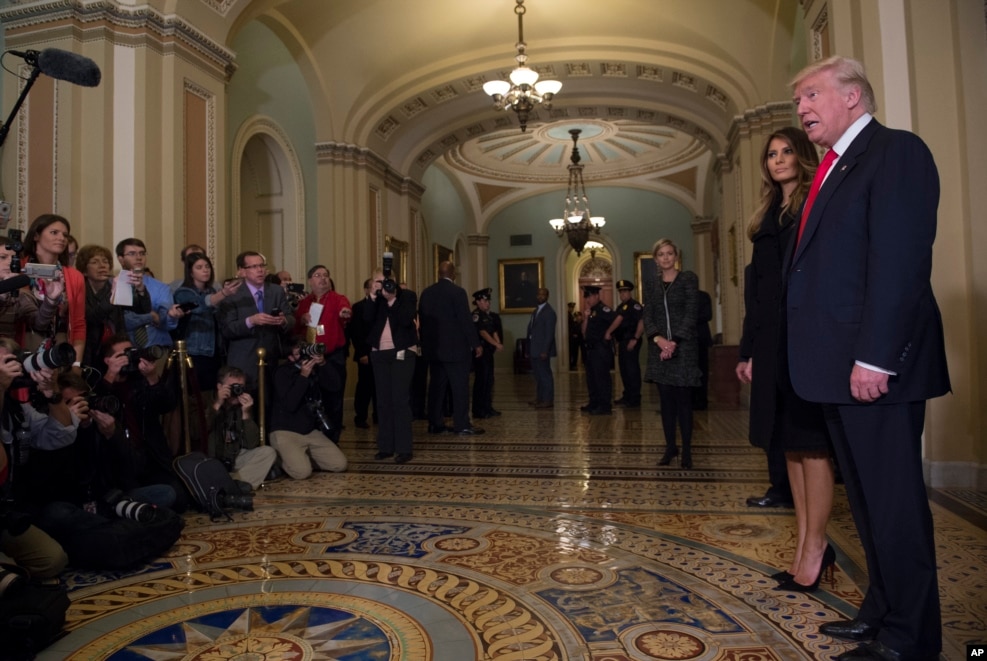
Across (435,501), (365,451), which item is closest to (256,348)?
(365,451)

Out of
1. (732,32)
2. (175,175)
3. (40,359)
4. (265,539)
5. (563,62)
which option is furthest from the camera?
(563,62)

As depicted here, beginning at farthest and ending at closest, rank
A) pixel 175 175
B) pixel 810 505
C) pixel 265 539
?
pixel 175 175
pixel 265 539
pixel 810 505

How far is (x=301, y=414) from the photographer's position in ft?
14.2

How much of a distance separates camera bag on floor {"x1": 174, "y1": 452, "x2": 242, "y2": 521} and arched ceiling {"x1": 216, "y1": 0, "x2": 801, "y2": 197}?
4.10 metres

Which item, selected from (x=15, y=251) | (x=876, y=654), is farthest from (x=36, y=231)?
(x=876, y=654)

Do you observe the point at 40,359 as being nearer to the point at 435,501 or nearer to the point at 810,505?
the point at 435,501

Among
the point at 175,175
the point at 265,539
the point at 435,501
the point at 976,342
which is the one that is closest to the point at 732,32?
the point at 976,342

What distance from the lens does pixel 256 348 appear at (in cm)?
429

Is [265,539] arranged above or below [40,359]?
below

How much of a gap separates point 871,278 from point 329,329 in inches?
173

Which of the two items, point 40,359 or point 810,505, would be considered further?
point 40,359

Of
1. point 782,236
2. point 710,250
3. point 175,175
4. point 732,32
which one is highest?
point 732,32

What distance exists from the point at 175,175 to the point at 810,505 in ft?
15.9

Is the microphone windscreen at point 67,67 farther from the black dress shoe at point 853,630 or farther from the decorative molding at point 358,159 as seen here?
the decorative molding at point 358,159
